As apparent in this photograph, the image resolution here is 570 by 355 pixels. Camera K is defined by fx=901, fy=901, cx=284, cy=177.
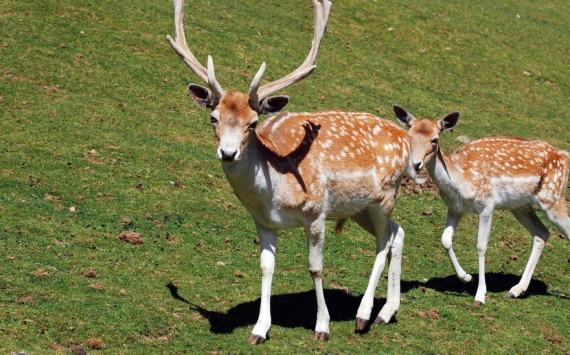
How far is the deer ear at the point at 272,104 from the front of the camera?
28.6ft

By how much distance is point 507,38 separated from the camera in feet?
83.8

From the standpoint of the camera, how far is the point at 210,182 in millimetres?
14391

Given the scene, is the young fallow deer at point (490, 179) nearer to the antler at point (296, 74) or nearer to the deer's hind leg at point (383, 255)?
the deer's hind leg at point (383, 255)

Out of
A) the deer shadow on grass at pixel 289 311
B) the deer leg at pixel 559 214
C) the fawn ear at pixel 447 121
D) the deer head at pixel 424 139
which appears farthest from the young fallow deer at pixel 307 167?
the deer leg at pixel 559 214

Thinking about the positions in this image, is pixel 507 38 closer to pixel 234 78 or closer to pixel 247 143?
pixel 234 78

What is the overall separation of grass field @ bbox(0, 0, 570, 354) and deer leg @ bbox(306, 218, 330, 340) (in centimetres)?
15

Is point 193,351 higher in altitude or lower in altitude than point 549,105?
higher

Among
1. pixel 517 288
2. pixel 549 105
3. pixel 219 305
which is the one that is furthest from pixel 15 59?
pixel 549 105

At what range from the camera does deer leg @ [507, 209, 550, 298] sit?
11844 millimetres

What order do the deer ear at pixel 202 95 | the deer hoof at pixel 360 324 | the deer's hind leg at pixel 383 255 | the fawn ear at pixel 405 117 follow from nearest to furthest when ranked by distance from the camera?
the deer ear at pixel 202 95, the deer hoof at pixel 360 324, the deer's hind leg at pixel 383 255, the fawn ear at pixel 405 117

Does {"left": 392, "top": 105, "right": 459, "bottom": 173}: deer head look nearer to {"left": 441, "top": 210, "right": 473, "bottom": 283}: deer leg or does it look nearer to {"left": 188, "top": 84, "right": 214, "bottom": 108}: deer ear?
{"left": 441, "top": 210, "right": 473, "bottom": 283}: deer leg

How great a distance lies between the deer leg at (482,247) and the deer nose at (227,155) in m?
4.60

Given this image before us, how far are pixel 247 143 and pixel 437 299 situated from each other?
3.97m

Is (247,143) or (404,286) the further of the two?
(404,286)
